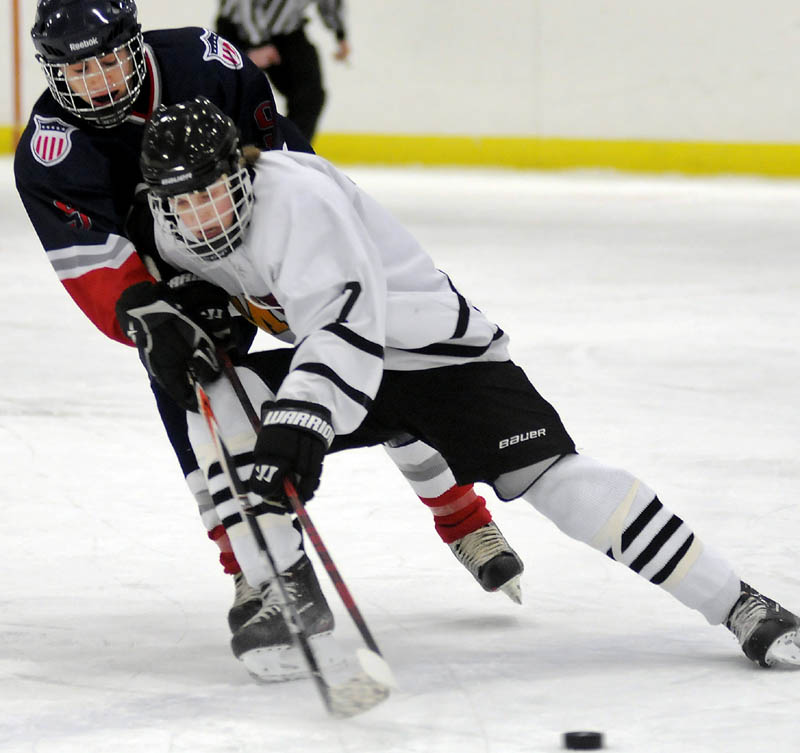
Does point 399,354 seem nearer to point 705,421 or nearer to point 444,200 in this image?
point 705,421

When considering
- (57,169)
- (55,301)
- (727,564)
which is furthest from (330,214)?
(55,301)

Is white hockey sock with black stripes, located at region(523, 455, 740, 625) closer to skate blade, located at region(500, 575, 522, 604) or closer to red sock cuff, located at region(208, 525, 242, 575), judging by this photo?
skate blade, located at region(500, 575, 522, 604)

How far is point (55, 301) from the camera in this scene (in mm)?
4648

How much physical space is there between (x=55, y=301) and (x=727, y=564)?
3.09 metres

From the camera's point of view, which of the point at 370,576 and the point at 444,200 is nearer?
the point at 370,576

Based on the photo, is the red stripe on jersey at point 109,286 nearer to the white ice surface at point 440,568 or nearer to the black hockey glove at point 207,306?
the black hockey glove at point 207,306

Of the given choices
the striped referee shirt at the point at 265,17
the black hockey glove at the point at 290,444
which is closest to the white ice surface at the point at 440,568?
the black hockey glove at the point at 290,444

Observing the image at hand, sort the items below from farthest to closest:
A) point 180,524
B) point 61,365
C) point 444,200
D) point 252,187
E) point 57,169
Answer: point 444,200 < point 61,365 < point 180,524 < point 57,169 < point 252,187

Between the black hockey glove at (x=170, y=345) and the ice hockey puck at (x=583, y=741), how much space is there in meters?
0.64

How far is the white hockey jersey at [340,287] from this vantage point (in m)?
1.79

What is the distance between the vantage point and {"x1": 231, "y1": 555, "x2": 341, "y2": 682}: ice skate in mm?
1870

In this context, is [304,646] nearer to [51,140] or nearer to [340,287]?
[340,287]

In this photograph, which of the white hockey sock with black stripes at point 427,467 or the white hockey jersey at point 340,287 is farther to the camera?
the white hockey sock with black stripes at point 427,467

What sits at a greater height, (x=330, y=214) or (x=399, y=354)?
(x=330, y=214)
